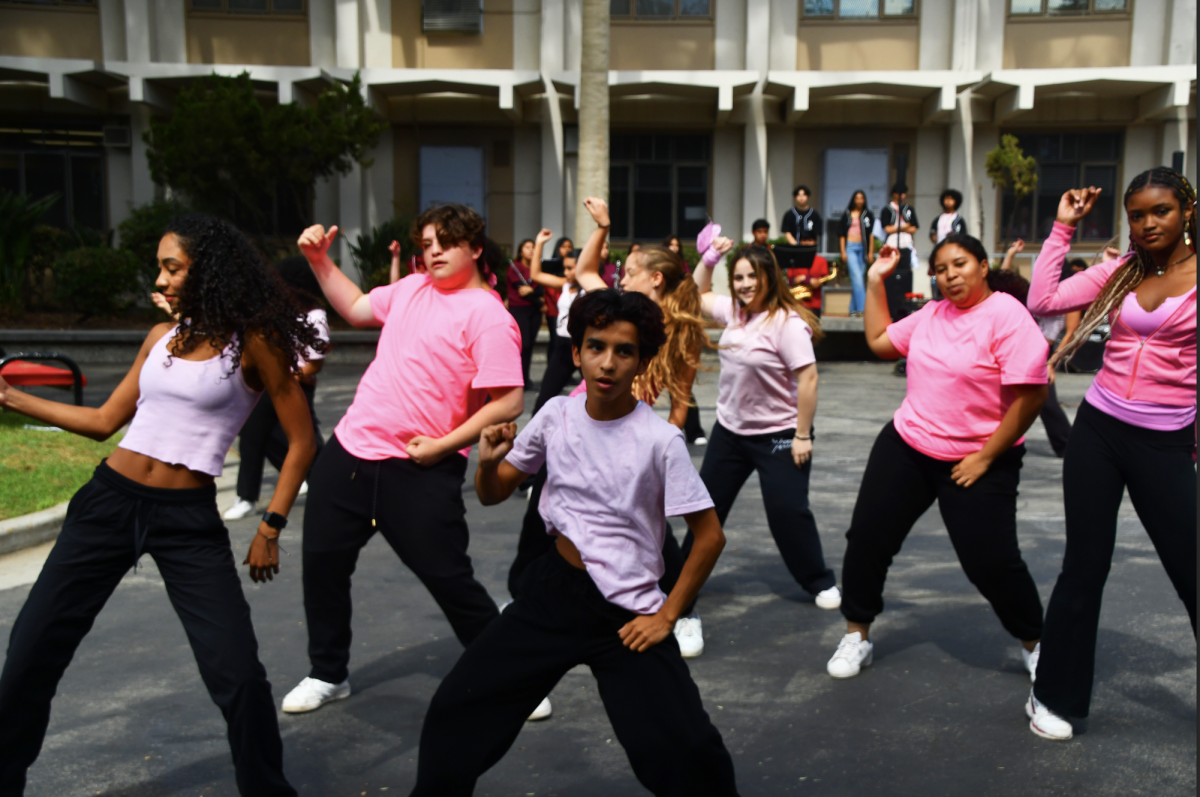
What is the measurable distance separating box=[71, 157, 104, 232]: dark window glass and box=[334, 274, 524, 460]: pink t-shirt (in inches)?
859

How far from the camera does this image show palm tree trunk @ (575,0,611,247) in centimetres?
1711

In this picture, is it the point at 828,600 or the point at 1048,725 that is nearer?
the point at 1048,725

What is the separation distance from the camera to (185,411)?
3318 mm

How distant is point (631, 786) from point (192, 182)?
18805 mm

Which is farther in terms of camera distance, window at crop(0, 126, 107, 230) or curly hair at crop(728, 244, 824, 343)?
window at crop(0, 126, 107, 230)

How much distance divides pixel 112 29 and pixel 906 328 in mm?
21890

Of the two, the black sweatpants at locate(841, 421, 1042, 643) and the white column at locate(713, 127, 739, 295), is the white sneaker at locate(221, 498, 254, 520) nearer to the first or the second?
the black sweatpants at locate(841, 421, 1042, 643)

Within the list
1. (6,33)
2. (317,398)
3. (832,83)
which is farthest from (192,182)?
(832,83)

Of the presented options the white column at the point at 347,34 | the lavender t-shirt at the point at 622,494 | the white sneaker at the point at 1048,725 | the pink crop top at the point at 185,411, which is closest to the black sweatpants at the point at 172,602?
the pink crop top at the point at 185,411

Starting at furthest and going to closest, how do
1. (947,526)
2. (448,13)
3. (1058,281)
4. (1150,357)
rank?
(448,13) → (947,526) → (1058,281) → (1150,357)

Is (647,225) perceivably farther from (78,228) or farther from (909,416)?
(909,416)

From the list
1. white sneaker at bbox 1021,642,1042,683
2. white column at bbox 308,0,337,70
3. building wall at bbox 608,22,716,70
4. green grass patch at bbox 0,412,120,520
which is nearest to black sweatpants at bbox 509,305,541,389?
green grass patch at bbox 0,412,120,520

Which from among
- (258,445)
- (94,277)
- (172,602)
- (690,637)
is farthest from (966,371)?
(94,277)

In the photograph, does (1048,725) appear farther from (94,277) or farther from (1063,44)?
(1063,44)
